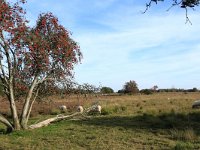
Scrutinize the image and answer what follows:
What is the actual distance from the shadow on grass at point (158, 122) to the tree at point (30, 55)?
277cm

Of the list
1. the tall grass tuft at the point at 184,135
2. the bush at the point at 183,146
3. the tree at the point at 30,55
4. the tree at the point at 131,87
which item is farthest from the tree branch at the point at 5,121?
the tree at the point at 131,87

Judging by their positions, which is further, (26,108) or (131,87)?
(131,87)

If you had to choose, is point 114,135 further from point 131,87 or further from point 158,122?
point 131,87

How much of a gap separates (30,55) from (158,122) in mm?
6066

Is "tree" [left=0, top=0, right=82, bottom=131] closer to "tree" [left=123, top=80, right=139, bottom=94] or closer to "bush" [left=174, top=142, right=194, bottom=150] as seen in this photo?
"bush" [left=174, top=142, right=194, bottom=150]

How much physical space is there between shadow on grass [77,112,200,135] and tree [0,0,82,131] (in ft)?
9.09

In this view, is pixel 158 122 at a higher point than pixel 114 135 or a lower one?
higher

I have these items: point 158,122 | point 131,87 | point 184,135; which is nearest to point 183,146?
point 184,135

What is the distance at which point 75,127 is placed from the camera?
58.0 feet

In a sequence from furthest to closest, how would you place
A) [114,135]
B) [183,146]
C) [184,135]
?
1. [114,135]
2. [184,135]
3. [183,146]

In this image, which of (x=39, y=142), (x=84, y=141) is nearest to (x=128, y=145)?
(x=84, y=141)

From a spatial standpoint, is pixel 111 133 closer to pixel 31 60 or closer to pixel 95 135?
pixel 95 135

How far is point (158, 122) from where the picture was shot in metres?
18.1

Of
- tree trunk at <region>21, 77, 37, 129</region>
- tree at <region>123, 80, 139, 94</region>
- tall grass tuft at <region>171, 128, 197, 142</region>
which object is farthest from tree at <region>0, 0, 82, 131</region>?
tree at <region>123, 80, 139, 94</region>
